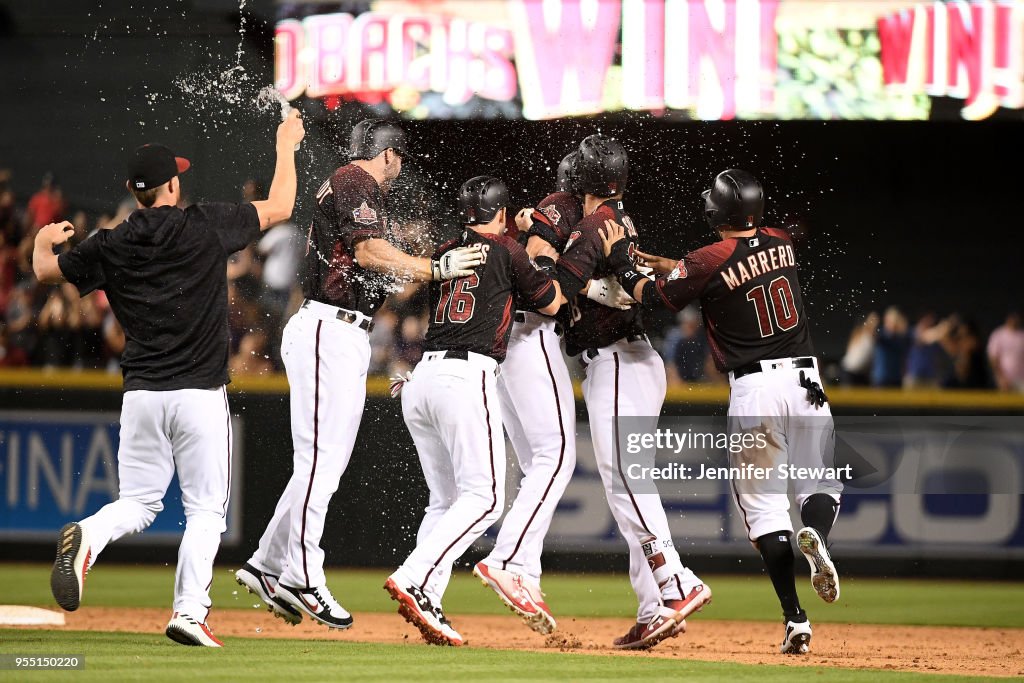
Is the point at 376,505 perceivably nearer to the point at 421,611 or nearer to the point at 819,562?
the point at 421,611

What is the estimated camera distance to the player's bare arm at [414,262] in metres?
5.52

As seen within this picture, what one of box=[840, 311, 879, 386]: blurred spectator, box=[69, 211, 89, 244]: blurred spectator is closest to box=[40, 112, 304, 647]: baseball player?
box=[69, 211, 89, 244]: blurred spectator

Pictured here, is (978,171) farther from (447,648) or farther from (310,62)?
(447,648)

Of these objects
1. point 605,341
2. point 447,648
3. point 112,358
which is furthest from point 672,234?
point 112,358

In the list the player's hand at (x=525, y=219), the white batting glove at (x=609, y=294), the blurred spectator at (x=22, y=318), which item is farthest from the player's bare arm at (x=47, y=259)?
the blurred spectator at (x=22, y=318)

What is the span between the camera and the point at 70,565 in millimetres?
4918

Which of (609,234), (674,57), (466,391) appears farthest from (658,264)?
(674,57)

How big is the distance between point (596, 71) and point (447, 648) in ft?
24.4

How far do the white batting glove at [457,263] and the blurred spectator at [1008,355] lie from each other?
6175 mm

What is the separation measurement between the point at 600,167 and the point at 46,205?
16.4 ft

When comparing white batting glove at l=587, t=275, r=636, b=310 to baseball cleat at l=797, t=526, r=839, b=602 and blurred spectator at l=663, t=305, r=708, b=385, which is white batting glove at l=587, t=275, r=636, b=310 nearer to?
baseball cleat at l=797, t=526, r=839, b=602

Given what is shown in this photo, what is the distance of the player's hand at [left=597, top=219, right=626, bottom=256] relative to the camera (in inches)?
230

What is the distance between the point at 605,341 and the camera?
19.3 ft

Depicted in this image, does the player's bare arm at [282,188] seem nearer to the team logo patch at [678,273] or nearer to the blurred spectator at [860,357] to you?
the team logo patch at [678,273]
